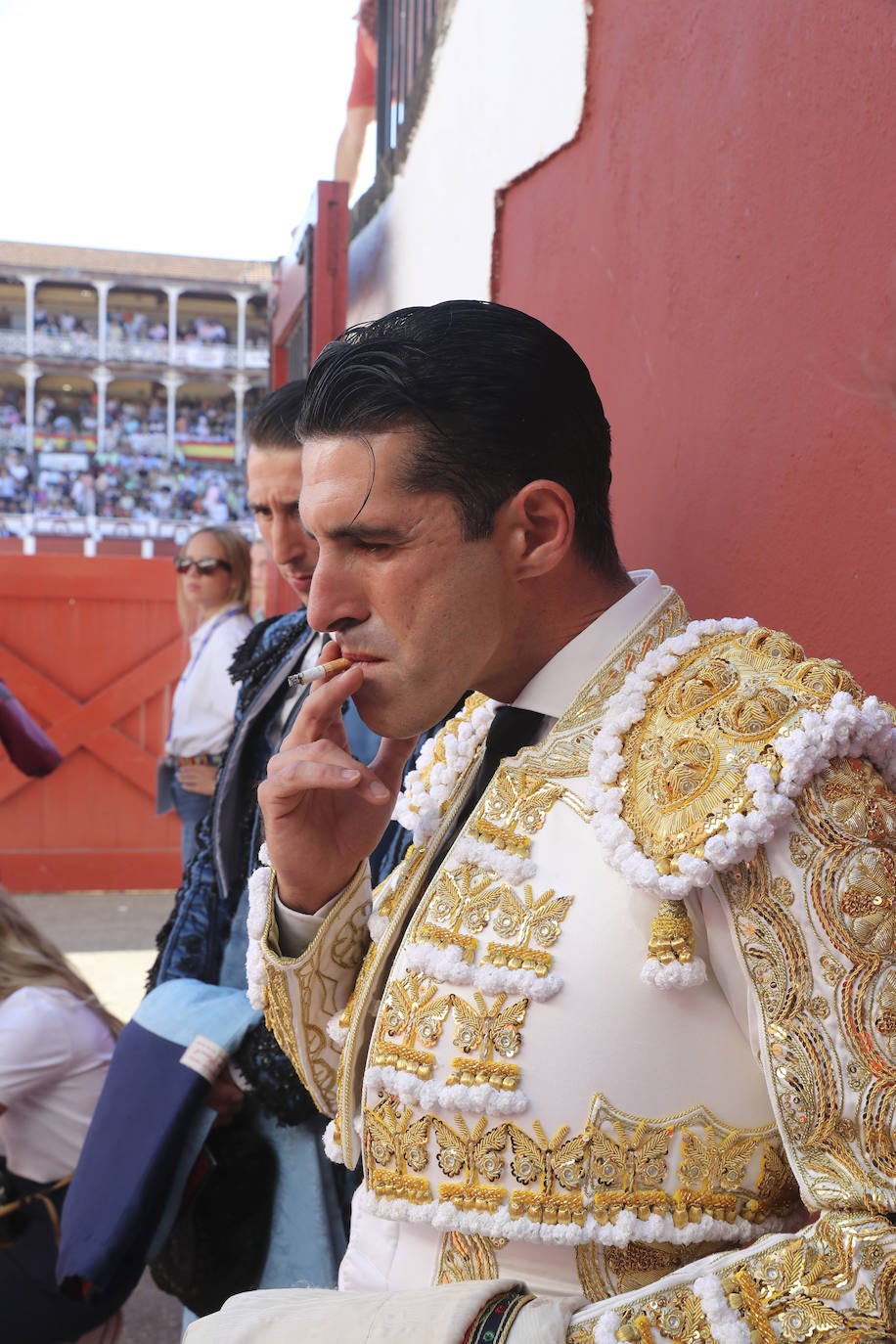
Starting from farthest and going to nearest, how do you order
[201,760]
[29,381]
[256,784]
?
[29,381] < [201,760] < [256,784]

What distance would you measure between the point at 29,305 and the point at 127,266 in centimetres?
241

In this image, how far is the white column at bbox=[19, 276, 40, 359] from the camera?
27.5 meters

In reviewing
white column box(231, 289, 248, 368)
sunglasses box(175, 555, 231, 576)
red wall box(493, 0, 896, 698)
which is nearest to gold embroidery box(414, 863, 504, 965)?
red wall box(493, 0, 896, 698)

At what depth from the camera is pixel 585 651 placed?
4.00 feet

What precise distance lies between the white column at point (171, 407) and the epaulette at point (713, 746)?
2778 cm

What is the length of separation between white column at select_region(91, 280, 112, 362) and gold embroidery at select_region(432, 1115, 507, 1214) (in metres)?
28.7

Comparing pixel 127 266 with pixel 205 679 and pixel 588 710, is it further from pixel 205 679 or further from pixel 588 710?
pixel 588 710

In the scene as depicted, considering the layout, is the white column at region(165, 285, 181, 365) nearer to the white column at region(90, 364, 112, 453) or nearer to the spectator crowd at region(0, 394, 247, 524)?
the spectator crowd at region(0, 394, 247, 524)

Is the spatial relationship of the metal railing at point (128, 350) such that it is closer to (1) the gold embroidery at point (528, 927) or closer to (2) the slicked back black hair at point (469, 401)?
(2) the slicked back black hair at point (469, 401)

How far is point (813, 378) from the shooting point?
4.91ft

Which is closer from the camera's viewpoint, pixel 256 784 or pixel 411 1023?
pixel 411 1023

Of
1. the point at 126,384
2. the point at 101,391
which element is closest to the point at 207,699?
the point at 101,391

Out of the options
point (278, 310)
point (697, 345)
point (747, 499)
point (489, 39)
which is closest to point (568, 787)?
point (747, 499)

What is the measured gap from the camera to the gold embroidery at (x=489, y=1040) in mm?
1047
